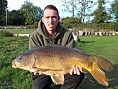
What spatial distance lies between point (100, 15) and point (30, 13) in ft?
86.0

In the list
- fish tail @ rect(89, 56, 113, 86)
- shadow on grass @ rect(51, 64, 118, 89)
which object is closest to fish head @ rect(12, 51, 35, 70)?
fish tail @ rect(89, 56, 113, 86)

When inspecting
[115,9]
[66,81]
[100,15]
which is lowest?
[66,81]

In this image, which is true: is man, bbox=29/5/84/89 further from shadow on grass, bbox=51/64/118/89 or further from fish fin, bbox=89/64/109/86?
shadow on grass, bbox=51/64/118/89

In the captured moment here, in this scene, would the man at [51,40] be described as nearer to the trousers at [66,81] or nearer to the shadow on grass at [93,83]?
the trousers at [66,81]

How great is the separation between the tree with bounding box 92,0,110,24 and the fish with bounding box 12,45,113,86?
44.8 m

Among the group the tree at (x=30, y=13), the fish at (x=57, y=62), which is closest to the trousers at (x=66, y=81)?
the fish at (x=57, y=62)

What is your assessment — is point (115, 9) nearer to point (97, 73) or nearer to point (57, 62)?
point (97, 73)

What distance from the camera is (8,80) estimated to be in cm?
596

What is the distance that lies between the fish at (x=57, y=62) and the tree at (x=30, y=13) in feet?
210

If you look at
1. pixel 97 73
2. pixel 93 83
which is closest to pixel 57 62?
pixel 97 73

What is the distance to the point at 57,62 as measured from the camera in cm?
322

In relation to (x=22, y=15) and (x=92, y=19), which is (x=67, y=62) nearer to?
(x=92, y=19)

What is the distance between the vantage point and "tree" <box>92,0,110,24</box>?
158ft

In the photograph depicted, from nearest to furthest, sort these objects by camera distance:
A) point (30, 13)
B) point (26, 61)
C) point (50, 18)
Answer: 1. point (26, 61)
2. point (50, 18)
3. point (30, 13)
